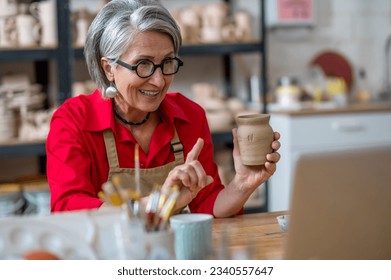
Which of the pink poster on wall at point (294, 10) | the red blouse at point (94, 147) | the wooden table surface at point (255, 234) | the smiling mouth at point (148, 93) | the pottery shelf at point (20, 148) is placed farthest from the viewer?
the pink poster on wall at point (294, 10)

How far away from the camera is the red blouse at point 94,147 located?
5.36ft

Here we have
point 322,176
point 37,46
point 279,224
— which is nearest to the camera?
point 322,176

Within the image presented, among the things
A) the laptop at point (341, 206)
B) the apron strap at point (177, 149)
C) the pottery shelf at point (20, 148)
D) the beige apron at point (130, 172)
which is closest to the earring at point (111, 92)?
the beige apron at point (130, 172)

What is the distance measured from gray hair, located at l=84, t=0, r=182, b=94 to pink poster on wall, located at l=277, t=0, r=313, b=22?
2419mm

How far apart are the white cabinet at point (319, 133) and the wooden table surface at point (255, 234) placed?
1896 millimetres

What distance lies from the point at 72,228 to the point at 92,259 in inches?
2.3

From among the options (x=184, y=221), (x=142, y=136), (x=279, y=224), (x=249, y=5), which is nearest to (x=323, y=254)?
(x=184, y=221)

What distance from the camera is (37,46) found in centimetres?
332

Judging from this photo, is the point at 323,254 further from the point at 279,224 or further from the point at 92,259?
the point at 279,224

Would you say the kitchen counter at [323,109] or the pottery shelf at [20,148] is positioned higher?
the kitchen counter at [323,109]

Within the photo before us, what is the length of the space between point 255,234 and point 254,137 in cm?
23

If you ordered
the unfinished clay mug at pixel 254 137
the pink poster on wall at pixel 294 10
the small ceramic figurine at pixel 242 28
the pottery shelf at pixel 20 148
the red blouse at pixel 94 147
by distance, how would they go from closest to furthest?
the unfinished clay mug at pixel 254 137 → the red blouse at pixel 94 147 → the pottery shelf at pixel 20 148 → the small ceramic figurine at pixel 242 28 → the pink poster on wall at pixel 294 10

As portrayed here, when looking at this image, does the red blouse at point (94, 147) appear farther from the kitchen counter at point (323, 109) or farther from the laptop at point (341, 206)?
the kitchen counter at point (323, 109)

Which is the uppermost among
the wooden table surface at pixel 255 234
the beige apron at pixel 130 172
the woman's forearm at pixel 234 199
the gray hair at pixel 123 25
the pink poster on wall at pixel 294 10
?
the pink poster on wall at pixel 294 10
